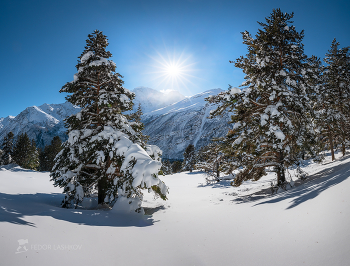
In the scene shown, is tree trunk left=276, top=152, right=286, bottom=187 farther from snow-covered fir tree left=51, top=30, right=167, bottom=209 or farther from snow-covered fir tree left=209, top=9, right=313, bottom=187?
snow-covered fir tree left=51, top=30, right=167, bottom=209

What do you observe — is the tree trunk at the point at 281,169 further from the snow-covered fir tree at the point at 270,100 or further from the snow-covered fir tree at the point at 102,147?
the snow-covered fir tree at the point at 102,147

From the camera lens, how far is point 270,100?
9.95m

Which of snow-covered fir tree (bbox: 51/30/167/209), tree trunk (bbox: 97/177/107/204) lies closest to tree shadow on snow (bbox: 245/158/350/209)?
snow-covered fir tree (bbox: 51/30/167/209)

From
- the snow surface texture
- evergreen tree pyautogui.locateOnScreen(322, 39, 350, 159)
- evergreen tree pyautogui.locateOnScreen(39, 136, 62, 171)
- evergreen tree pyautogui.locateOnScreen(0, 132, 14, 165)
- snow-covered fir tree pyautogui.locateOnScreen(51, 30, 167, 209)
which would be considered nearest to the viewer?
the snow surface texture

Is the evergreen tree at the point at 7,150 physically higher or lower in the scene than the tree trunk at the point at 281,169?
higher

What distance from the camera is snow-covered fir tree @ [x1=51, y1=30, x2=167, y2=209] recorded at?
8.02 metres

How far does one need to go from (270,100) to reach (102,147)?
32.0 ft

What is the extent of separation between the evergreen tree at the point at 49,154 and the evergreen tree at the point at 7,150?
30.7 ft

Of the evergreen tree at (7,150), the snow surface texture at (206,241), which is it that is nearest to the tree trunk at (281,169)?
the snow surface texture at (206,241)

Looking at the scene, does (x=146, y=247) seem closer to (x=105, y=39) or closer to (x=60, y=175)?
(x=60, y=175)

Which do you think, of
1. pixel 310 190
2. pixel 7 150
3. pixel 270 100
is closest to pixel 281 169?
pixel 310 190

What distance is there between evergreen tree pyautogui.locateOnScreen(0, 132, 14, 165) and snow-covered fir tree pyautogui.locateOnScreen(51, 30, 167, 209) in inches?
1870

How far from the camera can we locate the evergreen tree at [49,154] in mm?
51938

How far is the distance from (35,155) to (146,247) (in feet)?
198
